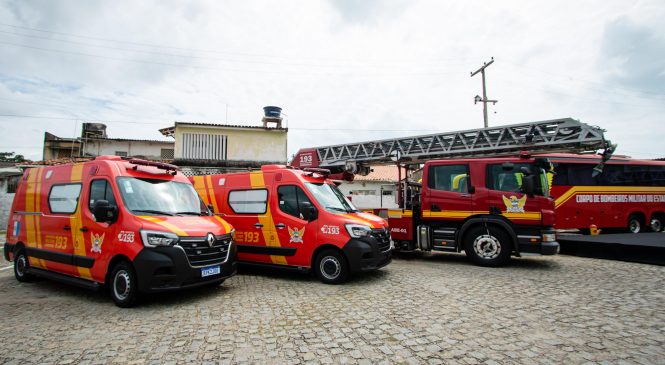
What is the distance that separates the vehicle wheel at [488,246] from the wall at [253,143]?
692 inches

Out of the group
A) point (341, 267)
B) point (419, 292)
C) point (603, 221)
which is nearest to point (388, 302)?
point (419, 292)

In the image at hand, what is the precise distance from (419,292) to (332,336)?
2398 mm

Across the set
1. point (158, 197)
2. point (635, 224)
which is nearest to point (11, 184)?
point (158, 197)

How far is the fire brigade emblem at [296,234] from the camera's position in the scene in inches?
278

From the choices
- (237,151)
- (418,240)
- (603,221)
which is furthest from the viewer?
(237,151)

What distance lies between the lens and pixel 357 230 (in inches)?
263

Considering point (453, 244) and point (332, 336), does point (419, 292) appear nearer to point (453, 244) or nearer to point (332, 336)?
point (332, 336)

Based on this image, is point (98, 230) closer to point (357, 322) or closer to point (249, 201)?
A: point (249, 201)

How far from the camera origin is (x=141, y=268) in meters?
5.07

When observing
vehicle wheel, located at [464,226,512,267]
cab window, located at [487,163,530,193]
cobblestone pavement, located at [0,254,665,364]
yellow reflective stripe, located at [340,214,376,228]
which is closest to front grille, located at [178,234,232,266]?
cobblestone pavement, located at [0,254,665,364]

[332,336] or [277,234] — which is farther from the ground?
[277,234]

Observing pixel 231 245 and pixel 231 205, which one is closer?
pixel 231 245

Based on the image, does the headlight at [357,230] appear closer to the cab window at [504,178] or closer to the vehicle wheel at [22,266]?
the cab window at [504,178]

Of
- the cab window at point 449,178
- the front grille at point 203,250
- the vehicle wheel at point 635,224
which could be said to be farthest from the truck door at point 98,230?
the vehicle wheel at point 635,224
